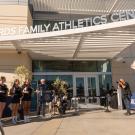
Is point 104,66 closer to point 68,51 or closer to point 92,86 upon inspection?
point 92,86

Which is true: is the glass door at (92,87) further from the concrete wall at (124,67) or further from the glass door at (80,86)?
the concrete wall at (124,67)

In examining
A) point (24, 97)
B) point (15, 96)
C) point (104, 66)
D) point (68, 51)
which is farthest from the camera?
point (104, 66)

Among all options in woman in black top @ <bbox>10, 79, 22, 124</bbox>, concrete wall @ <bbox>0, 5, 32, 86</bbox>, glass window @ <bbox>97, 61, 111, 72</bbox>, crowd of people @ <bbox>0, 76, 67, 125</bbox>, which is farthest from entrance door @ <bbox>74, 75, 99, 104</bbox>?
woman in black top @ <bbox>10, 79, 22, 124</bbox>

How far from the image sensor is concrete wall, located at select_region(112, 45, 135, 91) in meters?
18.6

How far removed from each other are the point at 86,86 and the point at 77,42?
5270 mm

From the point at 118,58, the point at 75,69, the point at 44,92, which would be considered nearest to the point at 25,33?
the point at 44,92

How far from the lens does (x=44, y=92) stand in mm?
10867

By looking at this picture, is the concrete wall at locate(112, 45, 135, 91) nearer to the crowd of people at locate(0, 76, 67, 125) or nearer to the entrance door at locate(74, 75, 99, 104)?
the entrance door at locate(74, 75, 99, 104)

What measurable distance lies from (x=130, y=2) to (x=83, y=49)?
545 centimetres

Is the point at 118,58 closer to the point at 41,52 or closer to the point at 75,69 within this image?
the point at 75,69

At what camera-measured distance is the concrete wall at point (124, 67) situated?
61.1 feet

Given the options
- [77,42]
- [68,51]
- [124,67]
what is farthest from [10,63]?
[124,67]

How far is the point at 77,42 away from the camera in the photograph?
45.9 ft

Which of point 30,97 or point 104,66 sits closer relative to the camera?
point 30,97
